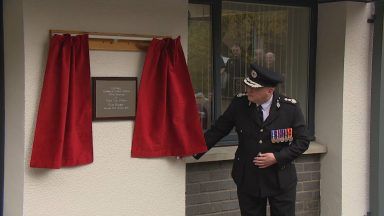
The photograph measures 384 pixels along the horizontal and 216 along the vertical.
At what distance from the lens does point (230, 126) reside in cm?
484

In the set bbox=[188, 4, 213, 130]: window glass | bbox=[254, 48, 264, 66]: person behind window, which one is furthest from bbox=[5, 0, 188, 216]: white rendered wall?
bbox=[254, 48, 264, 66]: person behind window

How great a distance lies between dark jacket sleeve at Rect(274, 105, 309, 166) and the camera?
14.9 feet

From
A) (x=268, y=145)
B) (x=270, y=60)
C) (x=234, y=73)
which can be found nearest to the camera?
(x=268, y=145)

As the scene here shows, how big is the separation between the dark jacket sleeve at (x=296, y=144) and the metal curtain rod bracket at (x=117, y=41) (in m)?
1.27

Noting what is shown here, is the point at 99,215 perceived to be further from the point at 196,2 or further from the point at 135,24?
the point at 196,2

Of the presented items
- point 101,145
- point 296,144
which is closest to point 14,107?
point 101,145

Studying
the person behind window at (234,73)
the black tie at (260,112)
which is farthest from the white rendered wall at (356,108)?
the black tie at (260,112)

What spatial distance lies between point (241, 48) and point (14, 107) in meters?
2.35

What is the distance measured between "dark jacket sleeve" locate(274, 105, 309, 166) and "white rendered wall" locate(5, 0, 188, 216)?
877 millimetres

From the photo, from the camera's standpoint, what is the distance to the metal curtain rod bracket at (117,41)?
4.42 metres

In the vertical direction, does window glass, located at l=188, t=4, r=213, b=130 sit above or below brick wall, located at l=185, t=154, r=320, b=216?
above

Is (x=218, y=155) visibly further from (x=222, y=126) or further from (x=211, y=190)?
(x=222, y=126)

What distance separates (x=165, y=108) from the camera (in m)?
4.64

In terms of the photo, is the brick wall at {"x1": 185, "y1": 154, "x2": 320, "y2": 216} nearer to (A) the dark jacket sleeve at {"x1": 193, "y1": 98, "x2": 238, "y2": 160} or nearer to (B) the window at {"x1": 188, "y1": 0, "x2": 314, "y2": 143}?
(B) the window at {"x1": 188, "y1": 0, "x2": 314, "y2": 143}
